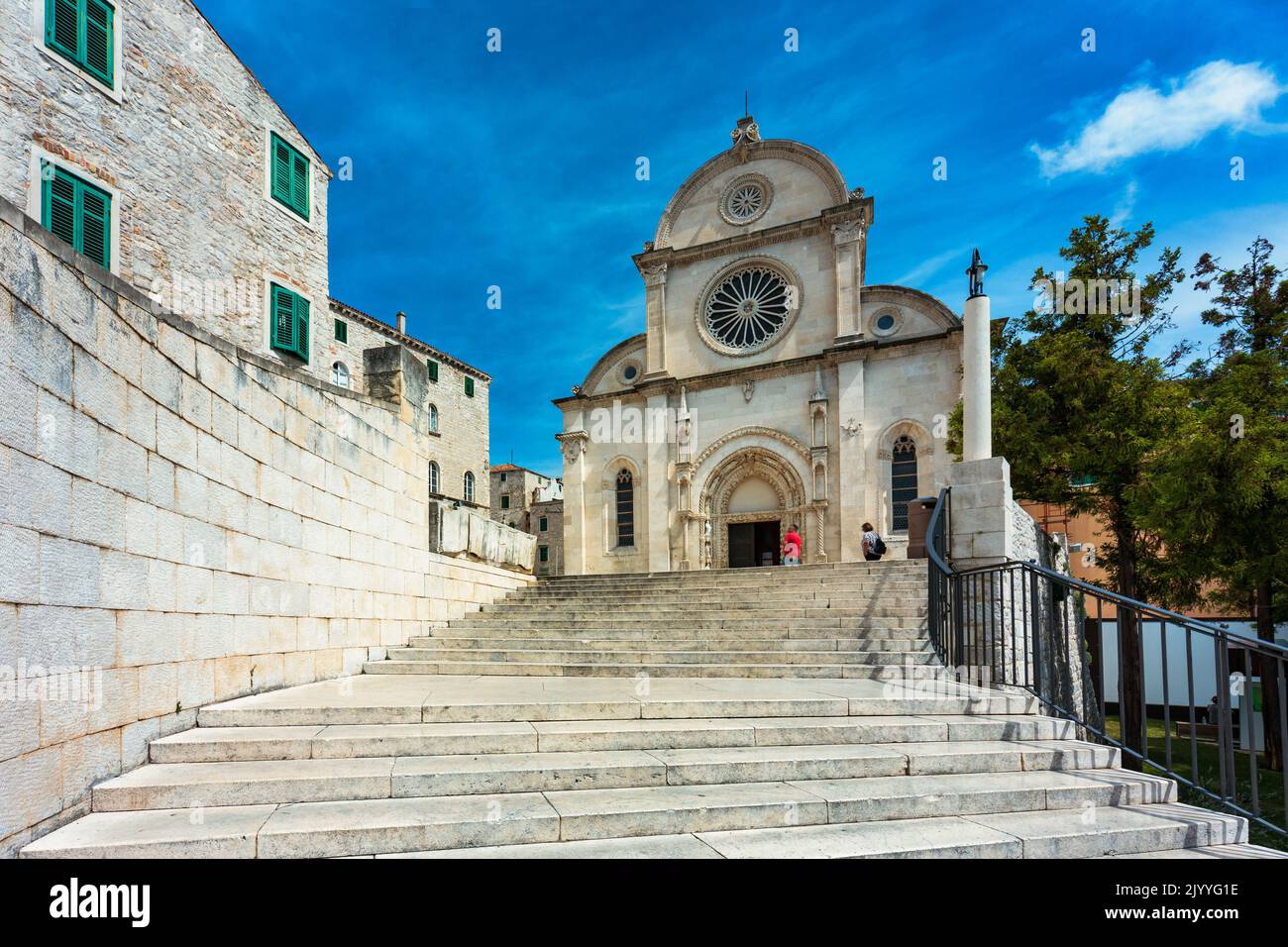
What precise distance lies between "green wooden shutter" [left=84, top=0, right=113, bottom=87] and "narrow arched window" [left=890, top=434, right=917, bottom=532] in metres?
19.5

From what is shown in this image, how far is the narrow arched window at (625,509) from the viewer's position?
24.2m

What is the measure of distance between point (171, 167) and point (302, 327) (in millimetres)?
3468

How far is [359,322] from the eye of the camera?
27.5 metres

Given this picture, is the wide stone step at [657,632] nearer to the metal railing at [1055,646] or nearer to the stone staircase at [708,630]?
the stone staircase at [708,630]

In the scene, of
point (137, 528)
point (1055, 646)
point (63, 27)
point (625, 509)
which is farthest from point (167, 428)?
point (625, 509)

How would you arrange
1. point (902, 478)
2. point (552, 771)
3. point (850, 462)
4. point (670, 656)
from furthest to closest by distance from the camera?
point (850, 462) < point (902, 478) < point (670, 656) < point (552, 771)

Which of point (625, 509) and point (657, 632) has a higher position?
point (625, 509)

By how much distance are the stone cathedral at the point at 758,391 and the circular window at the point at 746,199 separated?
54 mm

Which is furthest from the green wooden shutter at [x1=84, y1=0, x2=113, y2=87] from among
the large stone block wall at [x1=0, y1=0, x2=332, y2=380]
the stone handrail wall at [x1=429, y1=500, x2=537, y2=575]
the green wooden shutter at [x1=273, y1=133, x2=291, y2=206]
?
the stone handrail wall at [x1=429, y1=500, x2=537, y2=575]

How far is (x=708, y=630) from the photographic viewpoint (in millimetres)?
9352

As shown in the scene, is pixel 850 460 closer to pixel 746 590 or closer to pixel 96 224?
pixel 746 590

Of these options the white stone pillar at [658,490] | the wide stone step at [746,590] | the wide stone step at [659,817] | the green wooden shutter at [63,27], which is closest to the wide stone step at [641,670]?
the wide stone step at [659,817]

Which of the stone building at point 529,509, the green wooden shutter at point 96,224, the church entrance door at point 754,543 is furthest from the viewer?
the stone building at point 529,509

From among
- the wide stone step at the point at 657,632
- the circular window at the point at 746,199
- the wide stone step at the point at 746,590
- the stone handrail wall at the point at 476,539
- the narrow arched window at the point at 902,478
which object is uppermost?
the circular window at the point at 746,199
